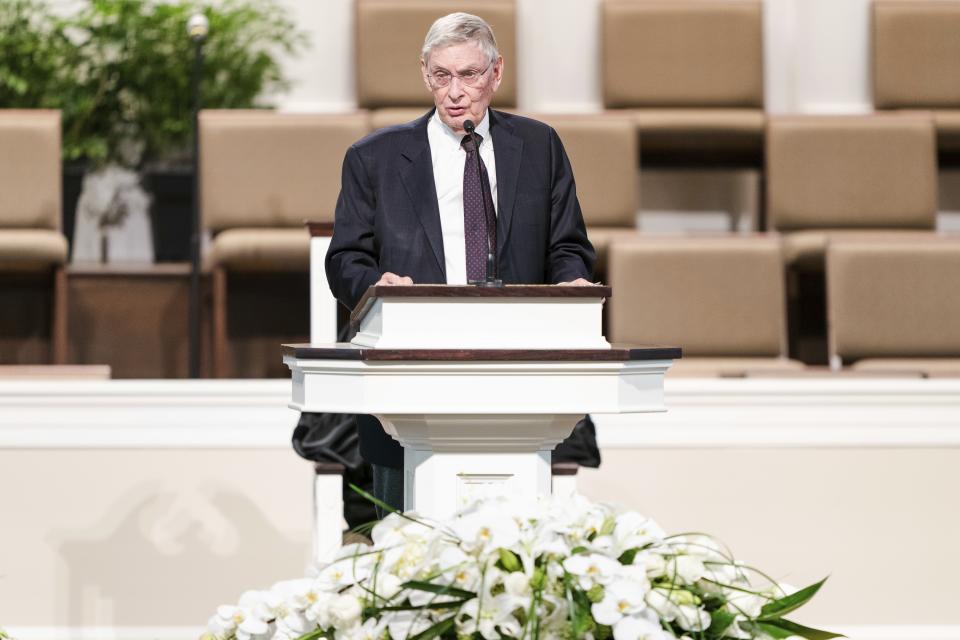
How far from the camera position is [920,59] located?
84.6 inches

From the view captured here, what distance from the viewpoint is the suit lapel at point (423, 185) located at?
0.74 m

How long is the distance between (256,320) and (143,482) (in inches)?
30.6

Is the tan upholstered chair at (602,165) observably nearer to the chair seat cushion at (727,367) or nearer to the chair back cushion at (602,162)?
the chair back cushion at (602,162)

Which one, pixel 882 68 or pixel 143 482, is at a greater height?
pixel 882 68

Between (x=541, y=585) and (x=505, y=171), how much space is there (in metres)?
0.38

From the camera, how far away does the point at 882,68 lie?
2166 millimetres

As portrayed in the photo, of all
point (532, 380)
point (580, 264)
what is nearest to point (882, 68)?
point (580, 264)

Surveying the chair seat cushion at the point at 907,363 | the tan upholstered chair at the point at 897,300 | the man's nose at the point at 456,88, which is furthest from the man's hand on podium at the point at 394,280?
the tan upholstered chair at the point at 897,300

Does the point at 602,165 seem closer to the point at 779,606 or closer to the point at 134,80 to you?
the point at 134,80

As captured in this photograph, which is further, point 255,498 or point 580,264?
point 255,498

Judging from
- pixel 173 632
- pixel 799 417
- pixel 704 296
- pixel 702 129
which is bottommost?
pixel 173 632

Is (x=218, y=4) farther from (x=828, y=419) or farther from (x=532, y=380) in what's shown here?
(x=532, y=380)

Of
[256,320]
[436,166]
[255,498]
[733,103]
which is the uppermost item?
[733,103]

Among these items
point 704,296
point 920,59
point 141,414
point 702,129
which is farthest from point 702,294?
point 141,414
